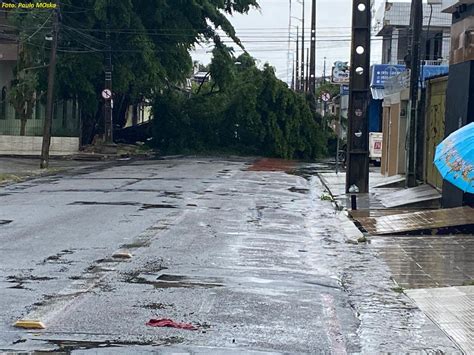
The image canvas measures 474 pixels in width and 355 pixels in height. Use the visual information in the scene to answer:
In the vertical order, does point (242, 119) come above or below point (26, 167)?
above

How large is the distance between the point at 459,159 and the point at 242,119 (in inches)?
1533

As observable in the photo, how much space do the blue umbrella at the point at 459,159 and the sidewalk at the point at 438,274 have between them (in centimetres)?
130

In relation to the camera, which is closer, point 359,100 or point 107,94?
point 359,100

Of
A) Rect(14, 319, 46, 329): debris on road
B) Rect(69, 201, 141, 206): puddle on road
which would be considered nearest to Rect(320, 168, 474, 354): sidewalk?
Rect(14, 319, 46, 329): debris on road

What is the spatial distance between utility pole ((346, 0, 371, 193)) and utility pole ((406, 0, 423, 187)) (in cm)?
147

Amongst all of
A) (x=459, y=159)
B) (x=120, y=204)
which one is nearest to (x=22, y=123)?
(x=120, y=204)

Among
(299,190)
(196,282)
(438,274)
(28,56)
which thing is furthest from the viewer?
(28,56)

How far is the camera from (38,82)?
45844 millimetres

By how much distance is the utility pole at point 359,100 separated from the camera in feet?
85.8

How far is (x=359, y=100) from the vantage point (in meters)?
26.5

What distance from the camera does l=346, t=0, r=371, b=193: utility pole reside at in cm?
2616

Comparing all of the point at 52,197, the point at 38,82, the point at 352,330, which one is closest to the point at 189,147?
the point at 38,82

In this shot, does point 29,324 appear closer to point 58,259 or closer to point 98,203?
point 58,259

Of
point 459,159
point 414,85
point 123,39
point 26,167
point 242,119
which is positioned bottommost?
point 26,167
